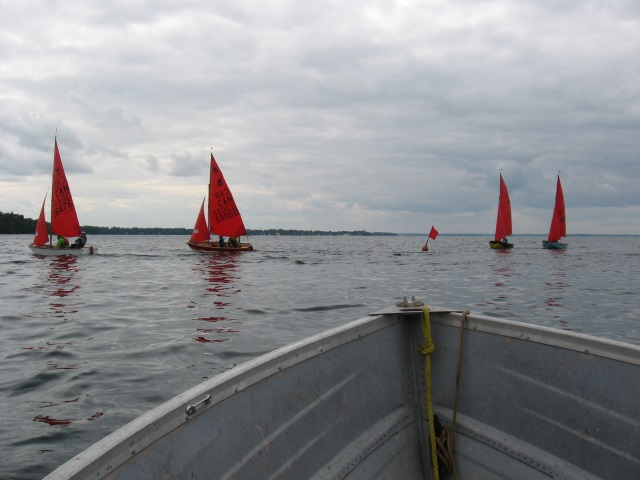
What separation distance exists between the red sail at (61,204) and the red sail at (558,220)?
5640 centimetres

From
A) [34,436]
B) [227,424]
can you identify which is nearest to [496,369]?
[227,424]

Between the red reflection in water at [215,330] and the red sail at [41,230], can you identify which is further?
the red sail at [41,230]

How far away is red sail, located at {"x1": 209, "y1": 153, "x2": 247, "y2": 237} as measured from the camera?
164 ft

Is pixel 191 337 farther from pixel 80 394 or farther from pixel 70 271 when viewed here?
pixel 70 271

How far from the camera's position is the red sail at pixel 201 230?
53484mm

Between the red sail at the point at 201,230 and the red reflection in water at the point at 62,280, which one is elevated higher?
the red sail at the point at 201,230

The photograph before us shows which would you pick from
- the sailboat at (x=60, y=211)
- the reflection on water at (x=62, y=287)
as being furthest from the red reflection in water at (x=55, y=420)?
the sailboat at (x=60, y=211)

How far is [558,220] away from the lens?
66688mm

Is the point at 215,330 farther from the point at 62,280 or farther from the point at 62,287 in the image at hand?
the point at 62,280

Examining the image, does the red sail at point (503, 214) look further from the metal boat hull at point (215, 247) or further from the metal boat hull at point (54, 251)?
the metal boat hull at point (54, 251)

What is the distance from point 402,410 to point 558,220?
6976 centimetres

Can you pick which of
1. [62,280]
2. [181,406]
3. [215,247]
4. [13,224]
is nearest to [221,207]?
[215,247]

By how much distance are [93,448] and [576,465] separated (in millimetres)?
3184

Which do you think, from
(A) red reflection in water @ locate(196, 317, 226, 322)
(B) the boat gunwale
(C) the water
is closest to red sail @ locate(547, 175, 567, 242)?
(C) the water
